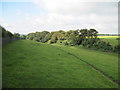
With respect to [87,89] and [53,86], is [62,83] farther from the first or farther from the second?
[87,89]

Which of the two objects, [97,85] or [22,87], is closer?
[22,87]

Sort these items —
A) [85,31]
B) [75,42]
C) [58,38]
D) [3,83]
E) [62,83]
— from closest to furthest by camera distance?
[3,83] → [62,83] → [75,42] → [85,31] → [58,38]

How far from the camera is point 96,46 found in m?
51.7

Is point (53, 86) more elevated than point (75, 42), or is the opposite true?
point (75, 42)

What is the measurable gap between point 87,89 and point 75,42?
59032mm

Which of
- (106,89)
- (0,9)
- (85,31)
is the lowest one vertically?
(106,89)

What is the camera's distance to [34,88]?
9.42m

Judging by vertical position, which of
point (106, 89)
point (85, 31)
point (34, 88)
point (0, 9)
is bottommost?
point (106, 89)

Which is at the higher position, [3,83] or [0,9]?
[0,9]

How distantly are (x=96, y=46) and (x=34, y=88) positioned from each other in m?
46.4

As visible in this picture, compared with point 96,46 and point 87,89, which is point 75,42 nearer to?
point 96,46

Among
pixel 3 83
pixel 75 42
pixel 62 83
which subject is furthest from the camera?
pixel 75 42

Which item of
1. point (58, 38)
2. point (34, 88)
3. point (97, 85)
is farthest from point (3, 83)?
point (58, 38)

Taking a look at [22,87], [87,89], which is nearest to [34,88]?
[22,87]
